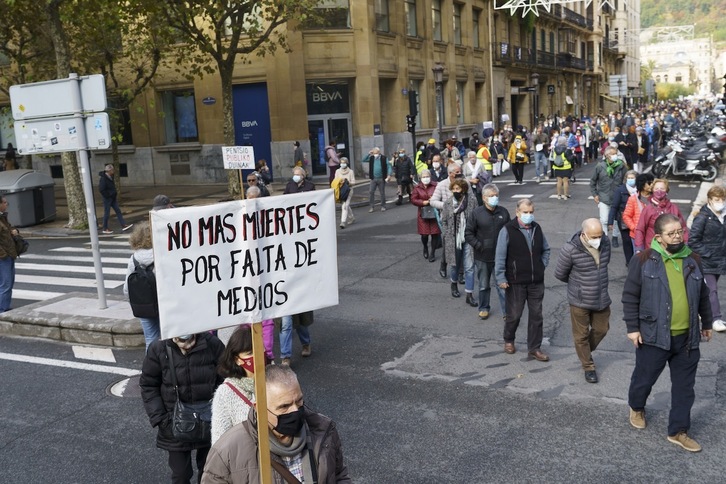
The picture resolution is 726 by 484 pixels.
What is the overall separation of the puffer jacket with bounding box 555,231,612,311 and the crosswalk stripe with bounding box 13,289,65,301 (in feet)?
28.6

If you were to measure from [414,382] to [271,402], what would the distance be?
440 centimetres

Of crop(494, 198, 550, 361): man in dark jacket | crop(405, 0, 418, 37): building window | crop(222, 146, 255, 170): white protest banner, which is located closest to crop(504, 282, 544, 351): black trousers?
crop(494, 198, 550, 361): man in dark jacket

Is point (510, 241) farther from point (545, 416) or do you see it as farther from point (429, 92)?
point (429, 92)

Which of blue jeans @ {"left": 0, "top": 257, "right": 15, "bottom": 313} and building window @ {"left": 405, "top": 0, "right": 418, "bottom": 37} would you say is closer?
blue jeans @ {"left": 0, "top": 257, "right": 15, "bottom": 313}

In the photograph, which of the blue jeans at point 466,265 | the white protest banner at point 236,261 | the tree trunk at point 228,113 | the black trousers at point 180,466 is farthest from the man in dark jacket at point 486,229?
the tree trunk at point 228,113

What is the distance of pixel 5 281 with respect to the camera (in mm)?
10727

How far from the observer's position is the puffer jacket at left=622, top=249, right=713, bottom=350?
580cm

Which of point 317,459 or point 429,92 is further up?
point 429,92

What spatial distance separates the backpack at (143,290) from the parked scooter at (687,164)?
1958cm

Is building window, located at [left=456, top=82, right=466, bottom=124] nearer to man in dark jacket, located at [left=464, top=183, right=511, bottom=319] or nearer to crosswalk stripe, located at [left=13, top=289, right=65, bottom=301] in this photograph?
crosswalk stripe, located at [left=13, top=289, right=65, bottom=301]

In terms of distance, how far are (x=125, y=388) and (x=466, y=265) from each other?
494 centimetres

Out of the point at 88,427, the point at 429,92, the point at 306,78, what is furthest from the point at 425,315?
the point at 429,92

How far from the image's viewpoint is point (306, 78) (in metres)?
29.3

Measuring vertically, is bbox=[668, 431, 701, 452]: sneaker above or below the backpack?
below
